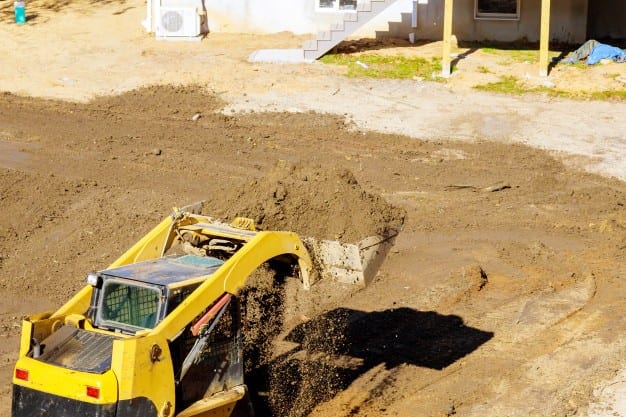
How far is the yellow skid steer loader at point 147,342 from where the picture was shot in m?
8.17

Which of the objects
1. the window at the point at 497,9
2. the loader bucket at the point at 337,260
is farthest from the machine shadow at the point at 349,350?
the window at the point at 497,9

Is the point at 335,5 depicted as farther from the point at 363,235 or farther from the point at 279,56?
the point at 363,235

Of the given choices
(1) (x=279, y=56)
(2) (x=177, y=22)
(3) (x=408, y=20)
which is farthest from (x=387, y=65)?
(2) (x=177, y=22)

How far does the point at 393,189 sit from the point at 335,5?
11.5m

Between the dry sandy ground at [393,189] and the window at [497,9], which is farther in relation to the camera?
the window at [497,9]

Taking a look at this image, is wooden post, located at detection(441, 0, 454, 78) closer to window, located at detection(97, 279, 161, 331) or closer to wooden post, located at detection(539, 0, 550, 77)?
wooden post, located at detection(539, 0, 550, 77)

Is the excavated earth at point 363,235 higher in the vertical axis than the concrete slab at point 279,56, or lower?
lower

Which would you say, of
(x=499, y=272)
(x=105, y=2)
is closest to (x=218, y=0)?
(x=105, y=2)

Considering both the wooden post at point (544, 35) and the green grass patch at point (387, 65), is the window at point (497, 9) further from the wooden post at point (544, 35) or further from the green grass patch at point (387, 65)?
the wooden post at point (544, 35)

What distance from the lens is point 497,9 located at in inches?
1110

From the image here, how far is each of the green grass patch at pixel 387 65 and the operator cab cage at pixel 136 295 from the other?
54.0 ft

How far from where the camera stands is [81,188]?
1806 centimetres

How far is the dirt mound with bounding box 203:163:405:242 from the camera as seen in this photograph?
11445mm

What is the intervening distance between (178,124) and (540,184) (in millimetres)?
7749
